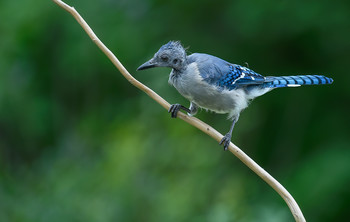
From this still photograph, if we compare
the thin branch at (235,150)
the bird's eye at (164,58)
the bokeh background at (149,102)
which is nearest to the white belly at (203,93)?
the bird's eye at (164,58)

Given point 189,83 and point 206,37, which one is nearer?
point 189,83

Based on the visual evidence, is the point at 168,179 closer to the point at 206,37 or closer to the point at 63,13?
the point at 206,37

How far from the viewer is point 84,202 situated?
3125 mm

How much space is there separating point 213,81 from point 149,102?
1201 millimetres

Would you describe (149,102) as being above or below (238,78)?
above

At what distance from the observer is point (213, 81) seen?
241 cm

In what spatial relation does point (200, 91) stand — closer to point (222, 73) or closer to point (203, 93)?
point (203, 93)

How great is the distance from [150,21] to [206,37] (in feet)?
1.72

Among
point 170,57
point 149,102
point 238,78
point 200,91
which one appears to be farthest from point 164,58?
point 149,102

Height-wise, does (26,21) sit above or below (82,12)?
below

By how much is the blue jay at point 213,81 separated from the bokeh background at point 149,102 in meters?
0.69

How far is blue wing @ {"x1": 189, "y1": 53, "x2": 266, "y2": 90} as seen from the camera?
2.37m

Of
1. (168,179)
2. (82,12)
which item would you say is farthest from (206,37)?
(168,179)

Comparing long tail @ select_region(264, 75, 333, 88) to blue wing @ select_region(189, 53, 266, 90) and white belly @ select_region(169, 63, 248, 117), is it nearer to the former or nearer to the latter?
blue wing @ select_region(189, 53, 266, 90)
